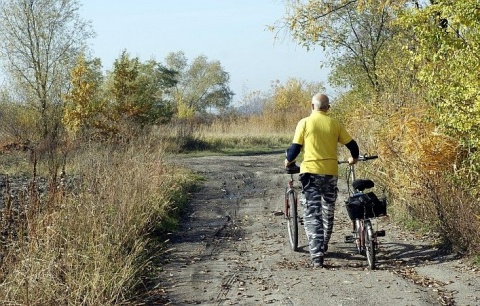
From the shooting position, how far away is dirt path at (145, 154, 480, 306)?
8.33 metres

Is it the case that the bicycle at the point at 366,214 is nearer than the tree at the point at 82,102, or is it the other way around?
the bicycle at the point at 366,214

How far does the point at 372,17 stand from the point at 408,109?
38.0ft

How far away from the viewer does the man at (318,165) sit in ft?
32.9

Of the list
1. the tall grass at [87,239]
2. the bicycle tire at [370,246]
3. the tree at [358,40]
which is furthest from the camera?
the tree at [358,40]

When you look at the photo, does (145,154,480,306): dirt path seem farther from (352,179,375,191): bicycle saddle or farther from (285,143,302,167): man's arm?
(285,143,302,167): man's arm

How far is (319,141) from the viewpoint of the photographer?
Answer: 10016 mm

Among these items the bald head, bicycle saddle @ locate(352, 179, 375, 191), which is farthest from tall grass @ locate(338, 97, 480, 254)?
the bald head

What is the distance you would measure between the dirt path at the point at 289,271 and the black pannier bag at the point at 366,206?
69 cm

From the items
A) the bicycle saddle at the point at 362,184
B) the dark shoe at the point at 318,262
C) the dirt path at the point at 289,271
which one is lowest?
the dirt path at the point at 289,271

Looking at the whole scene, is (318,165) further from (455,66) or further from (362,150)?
(362,150)

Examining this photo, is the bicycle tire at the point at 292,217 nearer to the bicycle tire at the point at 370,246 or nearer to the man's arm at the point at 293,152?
the man's arm at the point at 293,152

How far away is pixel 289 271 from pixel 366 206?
1340mm

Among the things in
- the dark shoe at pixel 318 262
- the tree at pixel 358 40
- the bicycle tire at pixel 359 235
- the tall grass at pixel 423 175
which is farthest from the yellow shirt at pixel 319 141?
the tree at pixel 358 40

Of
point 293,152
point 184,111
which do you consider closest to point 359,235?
point 293,152
